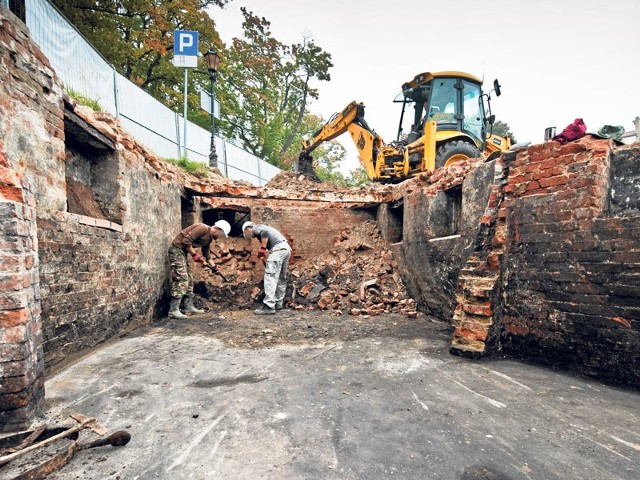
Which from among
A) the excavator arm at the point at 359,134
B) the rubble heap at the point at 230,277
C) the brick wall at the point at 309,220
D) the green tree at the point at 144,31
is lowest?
the rubble heap at the point at 230,277

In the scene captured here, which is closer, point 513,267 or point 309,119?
point 513,267

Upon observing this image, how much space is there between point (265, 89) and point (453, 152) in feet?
56.1

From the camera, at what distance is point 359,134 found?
30.8ft

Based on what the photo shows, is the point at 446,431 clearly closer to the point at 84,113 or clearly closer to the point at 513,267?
the point at 513,267

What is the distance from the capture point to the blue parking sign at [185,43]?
7945mm

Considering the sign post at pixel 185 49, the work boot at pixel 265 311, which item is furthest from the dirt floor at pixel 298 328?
the sign post at pixel 185 49

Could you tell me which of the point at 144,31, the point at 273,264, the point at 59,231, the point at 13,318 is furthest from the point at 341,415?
the point at 144,31

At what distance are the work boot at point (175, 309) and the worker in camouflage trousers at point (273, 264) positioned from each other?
135 centimetres

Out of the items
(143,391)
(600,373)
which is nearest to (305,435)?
(143,391)

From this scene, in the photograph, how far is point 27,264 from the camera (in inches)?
81.6

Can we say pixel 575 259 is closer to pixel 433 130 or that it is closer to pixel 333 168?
pixel 433 130

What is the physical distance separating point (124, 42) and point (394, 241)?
12.7m

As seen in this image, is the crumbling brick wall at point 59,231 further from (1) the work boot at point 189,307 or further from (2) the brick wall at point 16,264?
(1) the work boot at point 189,307

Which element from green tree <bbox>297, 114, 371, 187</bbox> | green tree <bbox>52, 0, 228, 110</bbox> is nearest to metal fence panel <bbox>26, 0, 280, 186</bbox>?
green tree <bbox>52, 0, 228, 110</bbox>
